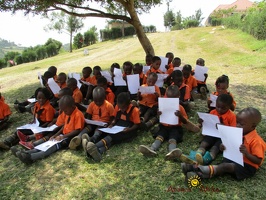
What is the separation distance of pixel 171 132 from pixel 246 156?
1.27 metres

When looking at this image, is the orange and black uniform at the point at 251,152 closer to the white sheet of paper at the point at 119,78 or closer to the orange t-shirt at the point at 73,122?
the orange t-shirt at the point at 73,122

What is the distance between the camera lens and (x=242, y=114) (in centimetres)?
249

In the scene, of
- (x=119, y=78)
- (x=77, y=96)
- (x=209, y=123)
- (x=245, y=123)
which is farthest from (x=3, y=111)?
(x=245, y=123)

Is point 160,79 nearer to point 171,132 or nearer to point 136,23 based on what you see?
point 171,132

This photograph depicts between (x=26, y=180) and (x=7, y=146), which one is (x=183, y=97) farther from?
(x=7, y=146)

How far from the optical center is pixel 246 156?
244 centimetres

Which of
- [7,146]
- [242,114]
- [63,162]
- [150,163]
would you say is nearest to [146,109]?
[150,163]

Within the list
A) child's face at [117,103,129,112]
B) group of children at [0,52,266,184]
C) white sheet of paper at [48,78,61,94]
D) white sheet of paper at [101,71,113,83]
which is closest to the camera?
group of children at [0,52,266,184]

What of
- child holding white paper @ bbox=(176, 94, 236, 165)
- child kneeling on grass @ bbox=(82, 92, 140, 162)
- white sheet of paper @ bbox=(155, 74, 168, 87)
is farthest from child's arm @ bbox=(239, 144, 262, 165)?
white sheet of paper @ bbox=(155, 74, 168, 87)

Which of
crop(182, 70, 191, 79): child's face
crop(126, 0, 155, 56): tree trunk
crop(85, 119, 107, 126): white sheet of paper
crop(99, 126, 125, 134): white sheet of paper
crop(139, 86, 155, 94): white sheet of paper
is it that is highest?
crop(126, 0, 155, 56): tree trunk

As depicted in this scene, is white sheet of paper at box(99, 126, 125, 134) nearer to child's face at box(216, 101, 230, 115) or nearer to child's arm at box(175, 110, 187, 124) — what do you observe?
child's arm at box(175, 110, 187, 124)

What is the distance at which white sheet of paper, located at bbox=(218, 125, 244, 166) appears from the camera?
239cm

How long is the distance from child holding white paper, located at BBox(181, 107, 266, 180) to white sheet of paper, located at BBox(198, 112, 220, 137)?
0.52 m

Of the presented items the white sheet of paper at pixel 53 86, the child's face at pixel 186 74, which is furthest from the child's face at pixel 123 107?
the white sheet of paper at pixel 53 86
